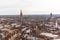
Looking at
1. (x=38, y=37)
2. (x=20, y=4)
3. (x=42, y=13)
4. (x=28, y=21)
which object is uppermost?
(x=20, y=4)

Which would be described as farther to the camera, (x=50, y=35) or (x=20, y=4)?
(x=20, y=4)

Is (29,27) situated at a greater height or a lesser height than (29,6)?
lesser

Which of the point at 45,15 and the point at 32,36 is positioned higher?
the point at 45,15

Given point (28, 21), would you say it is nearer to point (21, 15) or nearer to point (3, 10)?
point (21, 15)

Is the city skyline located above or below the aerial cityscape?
above

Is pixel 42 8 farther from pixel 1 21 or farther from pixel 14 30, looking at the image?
pixel 1 21

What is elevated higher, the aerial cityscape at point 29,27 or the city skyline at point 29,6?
the city skyline at point 29,6

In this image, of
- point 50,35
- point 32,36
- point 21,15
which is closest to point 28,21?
point 21,15
